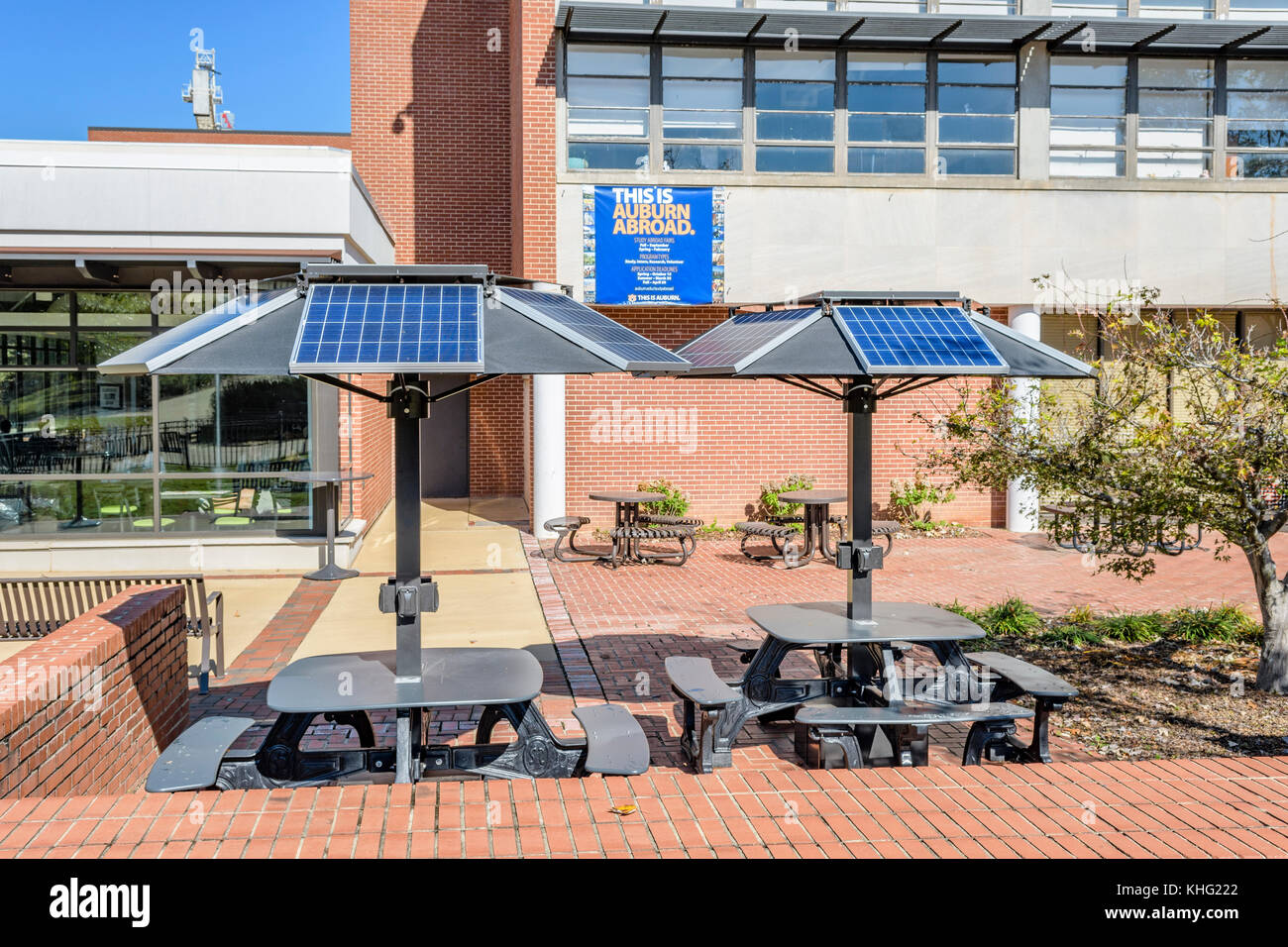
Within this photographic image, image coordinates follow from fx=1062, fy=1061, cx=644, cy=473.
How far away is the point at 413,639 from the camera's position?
497 cm

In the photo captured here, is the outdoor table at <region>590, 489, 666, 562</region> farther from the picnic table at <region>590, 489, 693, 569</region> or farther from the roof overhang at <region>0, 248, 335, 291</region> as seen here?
the roof overhang at <region>0, 248, 335, 291</region>

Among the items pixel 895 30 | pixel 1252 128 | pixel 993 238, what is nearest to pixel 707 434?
pixel 993 238

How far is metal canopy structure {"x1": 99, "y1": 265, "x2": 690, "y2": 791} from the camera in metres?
4.34

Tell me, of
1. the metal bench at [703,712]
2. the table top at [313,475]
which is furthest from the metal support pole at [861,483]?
the table top at [313,475]

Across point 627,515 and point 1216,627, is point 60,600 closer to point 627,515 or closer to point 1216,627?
point 627,515

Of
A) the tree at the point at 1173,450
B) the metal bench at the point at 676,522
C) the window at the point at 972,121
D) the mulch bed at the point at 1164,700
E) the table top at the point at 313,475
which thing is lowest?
the mulch bed at the point at 1164,700

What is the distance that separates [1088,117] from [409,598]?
50.2ft

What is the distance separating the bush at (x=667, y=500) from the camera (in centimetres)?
1591

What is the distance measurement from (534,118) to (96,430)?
24.0 ft

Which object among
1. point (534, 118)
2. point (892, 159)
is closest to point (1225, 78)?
point (892, 159)

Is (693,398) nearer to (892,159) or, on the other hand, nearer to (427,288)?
(892,159)

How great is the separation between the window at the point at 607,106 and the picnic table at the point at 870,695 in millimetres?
10831

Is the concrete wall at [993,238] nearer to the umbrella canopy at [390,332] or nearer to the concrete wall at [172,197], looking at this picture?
the concrete wall at [172,197]

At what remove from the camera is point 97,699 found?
4844 millimetres
